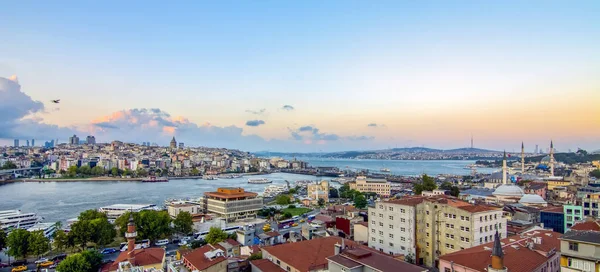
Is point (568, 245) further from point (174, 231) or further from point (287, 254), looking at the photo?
point (174, 231)

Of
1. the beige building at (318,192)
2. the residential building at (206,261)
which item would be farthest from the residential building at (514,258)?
the beige building at (318,192)

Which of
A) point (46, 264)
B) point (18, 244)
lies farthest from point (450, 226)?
point (18, 244)

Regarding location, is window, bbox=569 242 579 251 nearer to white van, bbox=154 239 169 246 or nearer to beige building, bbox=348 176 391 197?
white van, bbox=154 239 169 246

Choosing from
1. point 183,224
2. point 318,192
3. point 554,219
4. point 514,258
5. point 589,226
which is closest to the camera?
point 514,258

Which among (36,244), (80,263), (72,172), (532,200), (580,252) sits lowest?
(72,172)

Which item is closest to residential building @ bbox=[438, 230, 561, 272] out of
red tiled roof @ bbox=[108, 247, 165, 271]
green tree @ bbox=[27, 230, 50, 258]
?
red tiled roof @ bbox=[108, 247, 165, 271]

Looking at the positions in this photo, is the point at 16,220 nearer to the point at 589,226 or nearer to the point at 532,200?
the point at 589,226

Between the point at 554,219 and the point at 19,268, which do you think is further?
the point at 554,219
